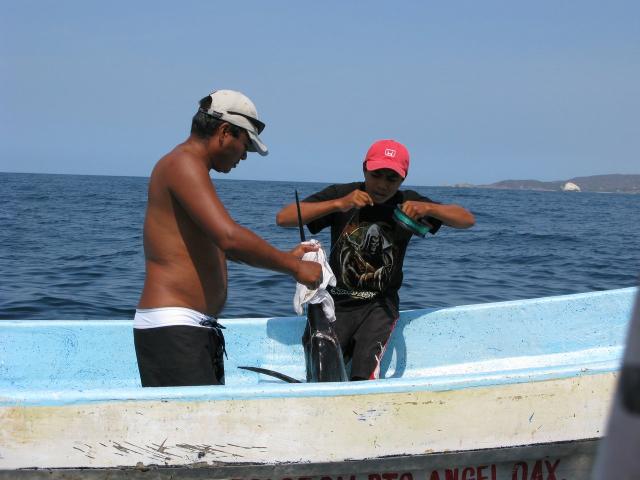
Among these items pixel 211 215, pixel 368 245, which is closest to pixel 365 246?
pixel 368 245

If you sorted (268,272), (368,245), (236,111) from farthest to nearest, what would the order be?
(268,272)
(368,245)
(236,111)

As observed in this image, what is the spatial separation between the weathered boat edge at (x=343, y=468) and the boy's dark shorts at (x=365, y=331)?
1.05 metres

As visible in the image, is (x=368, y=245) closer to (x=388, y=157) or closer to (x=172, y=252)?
(x=388, y=157)

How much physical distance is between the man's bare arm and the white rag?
1000 millimetres

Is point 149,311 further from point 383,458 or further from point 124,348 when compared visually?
point 124,348

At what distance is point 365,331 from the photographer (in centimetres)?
455

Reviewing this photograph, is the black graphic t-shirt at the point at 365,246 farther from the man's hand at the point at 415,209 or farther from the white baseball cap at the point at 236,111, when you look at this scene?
the white baseball cap at the point at 236,111

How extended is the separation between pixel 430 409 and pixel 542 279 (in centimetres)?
996

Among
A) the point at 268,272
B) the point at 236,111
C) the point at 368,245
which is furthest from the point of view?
the point at 268,272

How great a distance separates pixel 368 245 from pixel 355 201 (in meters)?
0.40

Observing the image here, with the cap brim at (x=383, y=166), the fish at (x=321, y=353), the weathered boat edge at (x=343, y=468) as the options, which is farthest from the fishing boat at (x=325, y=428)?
the cap brim at (x=383, y=166)

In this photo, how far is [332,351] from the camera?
4.30 meters

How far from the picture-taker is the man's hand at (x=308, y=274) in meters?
3.34

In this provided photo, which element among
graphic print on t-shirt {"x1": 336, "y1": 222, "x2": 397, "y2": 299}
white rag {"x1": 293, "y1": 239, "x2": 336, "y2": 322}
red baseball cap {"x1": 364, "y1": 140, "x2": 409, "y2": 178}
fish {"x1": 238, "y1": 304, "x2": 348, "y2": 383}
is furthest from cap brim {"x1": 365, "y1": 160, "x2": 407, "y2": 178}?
fish {"x1": 238, "y1": 304, "x2": 348, "y2": 383}
